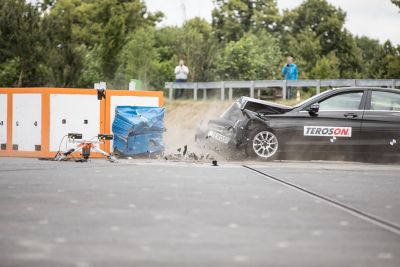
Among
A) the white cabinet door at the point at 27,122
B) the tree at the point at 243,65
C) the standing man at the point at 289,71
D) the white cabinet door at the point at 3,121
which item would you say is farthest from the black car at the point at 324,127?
the tree at the point at 243,65

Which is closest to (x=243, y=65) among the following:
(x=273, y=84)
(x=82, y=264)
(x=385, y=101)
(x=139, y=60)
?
(x=139, y=60)

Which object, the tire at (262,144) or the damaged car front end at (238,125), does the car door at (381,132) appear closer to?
the damaged car front end at (238,125)

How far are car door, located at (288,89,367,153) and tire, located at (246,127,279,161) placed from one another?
1.23 feet

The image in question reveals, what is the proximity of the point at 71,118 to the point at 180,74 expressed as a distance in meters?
15.5

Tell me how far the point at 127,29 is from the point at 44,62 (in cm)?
3265

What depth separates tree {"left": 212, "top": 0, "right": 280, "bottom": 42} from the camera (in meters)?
82.0

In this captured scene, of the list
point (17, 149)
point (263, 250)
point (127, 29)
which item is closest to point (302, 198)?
point (263, 250)

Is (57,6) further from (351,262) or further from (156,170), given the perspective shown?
(351,262)

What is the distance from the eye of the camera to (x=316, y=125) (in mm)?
18219

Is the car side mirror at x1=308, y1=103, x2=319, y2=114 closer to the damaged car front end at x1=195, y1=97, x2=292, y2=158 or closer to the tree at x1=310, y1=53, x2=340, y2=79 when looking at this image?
the damaged car front end at x1=195, y1=97, x2=292, y2=158

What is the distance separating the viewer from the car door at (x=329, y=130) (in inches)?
715

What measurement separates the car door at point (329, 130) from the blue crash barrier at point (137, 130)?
11.5ft

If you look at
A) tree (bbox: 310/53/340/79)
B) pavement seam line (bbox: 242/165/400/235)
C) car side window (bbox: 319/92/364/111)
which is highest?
tree (bbox: 310/53/340/79)

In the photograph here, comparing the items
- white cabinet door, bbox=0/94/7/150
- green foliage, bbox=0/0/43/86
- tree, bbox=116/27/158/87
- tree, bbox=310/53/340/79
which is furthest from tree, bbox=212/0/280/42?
white cabinet door, bbox=0/94/7/150
